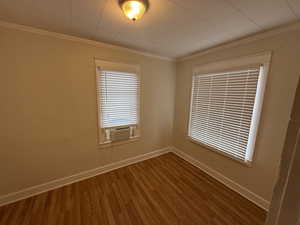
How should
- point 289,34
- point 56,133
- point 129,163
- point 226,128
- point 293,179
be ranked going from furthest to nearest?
1. point 129,163
2. point 226,128
3. point 56,133
4. point 289,34
5. point 293,179

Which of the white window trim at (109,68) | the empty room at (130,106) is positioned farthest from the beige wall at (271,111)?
the white window trim at (109,68)

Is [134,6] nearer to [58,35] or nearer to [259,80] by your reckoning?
[58,35]

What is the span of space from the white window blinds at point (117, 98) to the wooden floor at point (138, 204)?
105 cm

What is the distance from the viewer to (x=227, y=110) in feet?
6.58

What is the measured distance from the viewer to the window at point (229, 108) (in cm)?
172

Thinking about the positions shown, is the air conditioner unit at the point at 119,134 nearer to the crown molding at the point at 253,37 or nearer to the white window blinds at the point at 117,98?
the white window blinds at the point at 117,98

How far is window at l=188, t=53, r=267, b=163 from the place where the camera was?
172 cm

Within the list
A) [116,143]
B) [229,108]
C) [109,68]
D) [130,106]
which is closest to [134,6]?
[109,68]

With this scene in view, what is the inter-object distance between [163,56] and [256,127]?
2135 millimetres

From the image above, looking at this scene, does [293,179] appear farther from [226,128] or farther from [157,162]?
[157,162]

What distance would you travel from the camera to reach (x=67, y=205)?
5.52 feet

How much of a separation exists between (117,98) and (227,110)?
1.91 metres

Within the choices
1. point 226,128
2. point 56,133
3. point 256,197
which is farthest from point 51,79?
point 256,197

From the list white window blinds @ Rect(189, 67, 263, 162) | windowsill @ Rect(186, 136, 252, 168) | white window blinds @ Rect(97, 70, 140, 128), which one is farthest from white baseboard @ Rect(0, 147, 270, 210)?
white window blinds @ Rect(97, 70, 140, 128)
